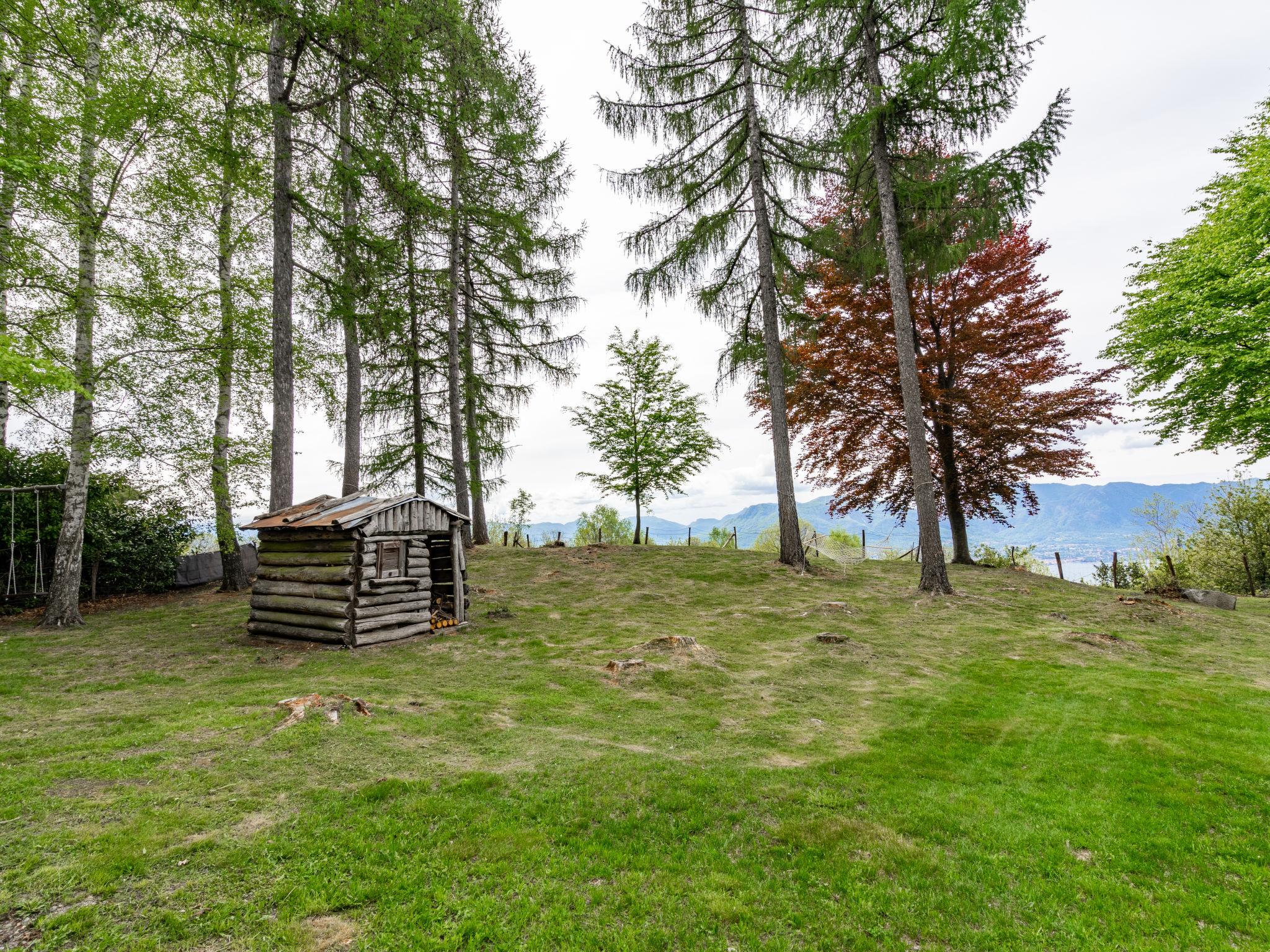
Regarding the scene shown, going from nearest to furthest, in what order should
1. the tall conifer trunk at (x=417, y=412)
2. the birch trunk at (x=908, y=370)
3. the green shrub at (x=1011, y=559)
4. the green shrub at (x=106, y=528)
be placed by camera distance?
1. the green shrub at (x=106, y=528)
2. the birch trunk at (x=908, y=370)
3. the tall conifer trunk at (x=417, y=412)
4. the green shrub at (x=1011, y=559)

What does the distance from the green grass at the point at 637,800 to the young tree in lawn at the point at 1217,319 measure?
9371 millimetres

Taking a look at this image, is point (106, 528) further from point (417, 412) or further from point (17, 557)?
point (417, 412)

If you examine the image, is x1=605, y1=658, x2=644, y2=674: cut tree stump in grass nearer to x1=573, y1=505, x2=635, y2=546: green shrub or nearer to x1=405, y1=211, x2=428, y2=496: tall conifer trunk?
x1=405, y1=211, x2=428, y2=496: tall conifer trunk

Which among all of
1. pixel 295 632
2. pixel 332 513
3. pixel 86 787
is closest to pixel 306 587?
pixel 295 632

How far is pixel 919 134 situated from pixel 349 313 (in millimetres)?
14543

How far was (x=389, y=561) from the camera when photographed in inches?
385

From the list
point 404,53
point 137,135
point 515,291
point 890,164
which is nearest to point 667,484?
point 515,291

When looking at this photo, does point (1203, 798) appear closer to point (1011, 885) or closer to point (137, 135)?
point (1011, 885)

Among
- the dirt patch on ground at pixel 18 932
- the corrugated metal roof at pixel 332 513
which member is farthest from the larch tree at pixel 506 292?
the dirt patch on ground at pixel 18 932

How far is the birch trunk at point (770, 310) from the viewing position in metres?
15.1

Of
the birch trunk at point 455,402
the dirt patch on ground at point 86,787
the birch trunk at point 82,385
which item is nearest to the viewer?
the dirt patch on ground at point 86,787

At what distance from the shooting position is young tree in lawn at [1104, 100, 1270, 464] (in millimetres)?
12891

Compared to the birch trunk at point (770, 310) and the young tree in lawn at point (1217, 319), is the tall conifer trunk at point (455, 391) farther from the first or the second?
the young tree in lawn at point (1217, 319)

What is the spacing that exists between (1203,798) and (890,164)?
14183 mm
